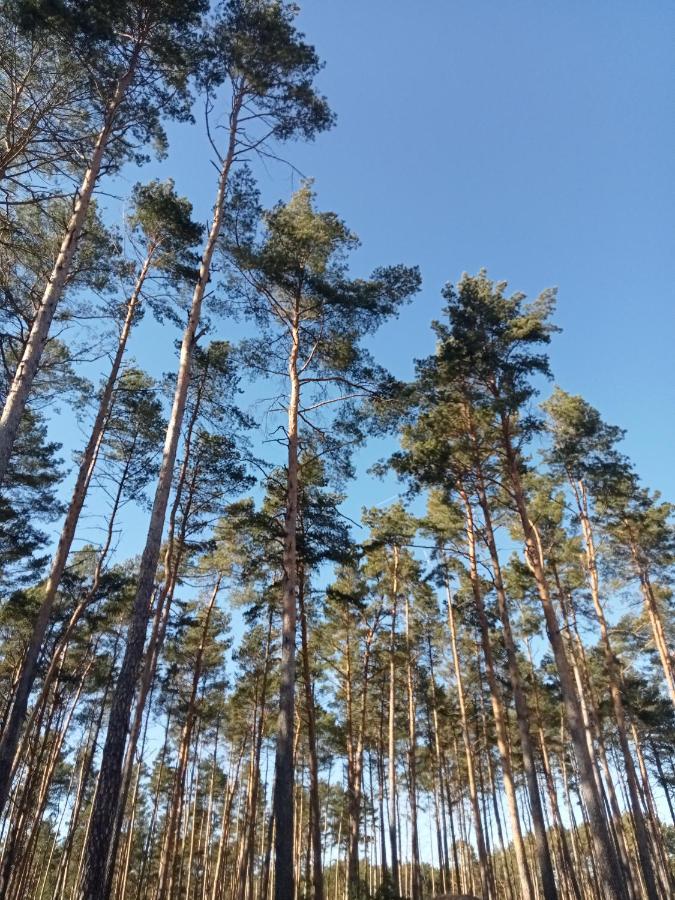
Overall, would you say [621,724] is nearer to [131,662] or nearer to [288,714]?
[288,714]

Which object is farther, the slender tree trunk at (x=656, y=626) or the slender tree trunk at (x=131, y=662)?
the slender tree trunk at (x=656, y=626)

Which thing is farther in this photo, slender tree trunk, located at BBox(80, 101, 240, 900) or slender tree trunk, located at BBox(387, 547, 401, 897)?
slender tree trunk, located at BBox(387, 547, 401, 897)

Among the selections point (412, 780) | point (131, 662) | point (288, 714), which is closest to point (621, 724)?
point (412, 780)

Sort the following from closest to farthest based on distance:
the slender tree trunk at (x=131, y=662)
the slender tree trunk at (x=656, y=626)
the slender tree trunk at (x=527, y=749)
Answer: the slender tree trunk at (x=131, y=662) < the slender tree trunk at (x=527, y=749) < the slender tree trunk at (x=656, y=626)

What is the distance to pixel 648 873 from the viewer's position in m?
15.8

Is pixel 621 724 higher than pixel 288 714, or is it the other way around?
pixel 621 724

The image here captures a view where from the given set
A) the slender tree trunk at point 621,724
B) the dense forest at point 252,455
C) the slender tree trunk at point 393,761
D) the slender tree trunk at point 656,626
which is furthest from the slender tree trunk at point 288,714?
the slender tree trunk at point 656,626

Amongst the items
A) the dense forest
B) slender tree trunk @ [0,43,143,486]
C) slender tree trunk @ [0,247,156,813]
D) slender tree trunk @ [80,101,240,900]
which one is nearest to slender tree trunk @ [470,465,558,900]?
the dense forest

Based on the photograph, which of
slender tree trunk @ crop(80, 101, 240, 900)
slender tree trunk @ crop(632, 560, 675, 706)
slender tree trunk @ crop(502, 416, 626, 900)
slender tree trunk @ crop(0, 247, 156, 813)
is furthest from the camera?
slender tree trunk @ crop(632, 560, 675, 706)

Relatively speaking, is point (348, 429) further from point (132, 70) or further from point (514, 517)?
point (132, 70)

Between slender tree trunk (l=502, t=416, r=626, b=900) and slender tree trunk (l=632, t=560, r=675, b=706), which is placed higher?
slender tree trunk (l=632, t=560, r=675, b=706)

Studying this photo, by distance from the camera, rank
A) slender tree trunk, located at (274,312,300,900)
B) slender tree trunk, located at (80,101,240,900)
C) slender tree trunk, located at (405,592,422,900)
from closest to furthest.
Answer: slender tree trunk, located at (80,101,240,900) < slender tree trunk, located at (274,312,300,900) < slender tree trunk, located at (405,592,422,900)

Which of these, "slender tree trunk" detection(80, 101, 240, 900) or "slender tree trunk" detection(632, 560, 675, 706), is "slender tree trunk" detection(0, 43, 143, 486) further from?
"slender tree trunk" detection(632, 560, 675, 706)

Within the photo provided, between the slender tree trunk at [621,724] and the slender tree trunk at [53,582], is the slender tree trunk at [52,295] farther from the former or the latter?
the slender tree trunk at [621,724]
